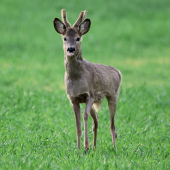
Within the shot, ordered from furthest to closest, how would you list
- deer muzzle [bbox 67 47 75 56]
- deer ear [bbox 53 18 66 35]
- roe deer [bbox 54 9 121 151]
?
1. deer ear [bbox 53 18 66 35]
2. roe deer [bbox 54 9 121 151]
3. deer muzzle [bbox 67 47 75 56]

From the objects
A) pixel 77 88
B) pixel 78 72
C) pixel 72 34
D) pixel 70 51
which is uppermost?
pixel 72 34

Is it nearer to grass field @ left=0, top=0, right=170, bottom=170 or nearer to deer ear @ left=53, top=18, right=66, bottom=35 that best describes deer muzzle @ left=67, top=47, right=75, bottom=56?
deer ear @ left=53, top=18, right=66, bottom=35

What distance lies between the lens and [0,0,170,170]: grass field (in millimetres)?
5516

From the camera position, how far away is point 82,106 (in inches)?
382

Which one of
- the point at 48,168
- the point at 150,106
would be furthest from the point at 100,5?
the point at 48,168

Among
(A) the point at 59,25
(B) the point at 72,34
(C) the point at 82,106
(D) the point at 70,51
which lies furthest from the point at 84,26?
(C) the point at 82,106

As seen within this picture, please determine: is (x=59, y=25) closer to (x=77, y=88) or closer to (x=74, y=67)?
(x=74, y=67)

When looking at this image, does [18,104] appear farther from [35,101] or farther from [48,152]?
[48,152]

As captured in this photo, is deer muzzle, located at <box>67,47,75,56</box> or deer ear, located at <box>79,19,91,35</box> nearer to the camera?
deer muzzle, located at <box>67,47,75,56</box>

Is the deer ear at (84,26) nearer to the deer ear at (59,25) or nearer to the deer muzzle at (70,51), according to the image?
the deer ear at (59,25)

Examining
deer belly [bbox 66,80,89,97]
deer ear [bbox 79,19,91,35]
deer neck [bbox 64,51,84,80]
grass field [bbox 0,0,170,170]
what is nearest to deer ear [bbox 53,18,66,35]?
deer ear [bbox 79,19,91,35]

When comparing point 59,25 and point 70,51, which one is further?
point 59,25

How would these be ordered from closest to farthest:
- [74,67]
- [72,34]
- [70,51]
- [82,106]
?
1. [70,51]
2. [72,34]
3. [74,67]
4. [82,106]

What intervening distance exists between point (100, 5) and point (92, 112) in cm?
2243
